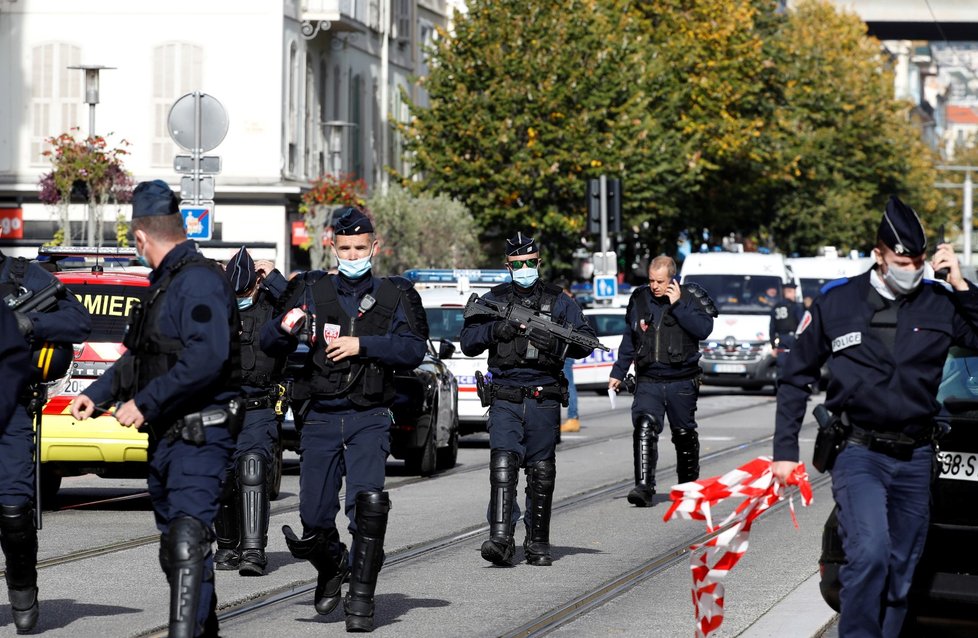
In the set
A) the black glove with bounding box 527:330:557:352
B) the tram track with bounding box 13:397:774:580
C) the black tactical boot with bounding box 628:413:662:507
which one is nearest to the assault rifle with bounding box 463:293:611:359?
the black glove with bounding box 527:330:557:352

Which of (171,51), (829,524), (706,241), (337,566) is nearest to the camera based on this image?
(829,524)

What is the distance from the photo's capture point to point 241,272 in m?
11.1

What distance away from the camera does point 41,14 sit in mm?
40969

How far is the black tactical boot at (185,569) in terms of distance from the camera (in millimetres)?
6992

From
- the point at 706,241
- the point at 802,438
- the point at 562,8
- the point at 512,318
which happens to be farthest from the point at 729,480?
the point at 706,241

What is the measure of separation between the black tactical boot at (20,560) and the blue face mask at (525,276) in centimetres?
352

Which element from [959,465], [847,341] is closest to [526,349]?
[959,465]

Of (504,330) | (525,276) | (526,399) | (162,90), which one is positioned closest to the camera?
(504,330)

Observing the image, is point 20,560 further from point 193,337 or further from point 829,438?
point 829,438

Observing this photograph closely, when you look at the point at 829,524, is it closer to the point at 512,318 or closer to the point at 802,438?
the point at 512,318

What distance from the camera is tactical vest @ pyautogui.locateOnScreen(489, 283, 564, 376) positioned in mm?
11109

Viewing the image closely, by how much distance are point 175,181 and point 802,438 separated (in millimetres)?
20266

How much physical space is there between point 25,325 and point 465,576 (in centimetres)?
302

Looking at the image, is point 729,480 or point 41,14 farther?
point 41,14
